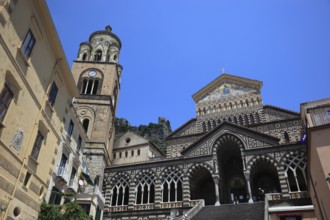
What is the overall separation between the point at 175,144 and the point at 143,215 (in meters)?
11.9

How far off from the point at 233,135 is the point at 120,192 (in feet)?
44.2

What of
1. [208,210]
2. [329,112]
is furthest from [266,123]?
[329,112]

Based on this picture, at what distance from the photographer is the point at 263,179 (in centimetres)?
2781

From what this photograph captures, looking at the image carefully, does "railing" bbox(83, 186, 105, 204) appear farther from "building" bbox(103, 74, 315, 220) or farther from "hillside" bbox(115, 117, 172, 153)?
"hillside" bbox(115, 117, 172, 153)

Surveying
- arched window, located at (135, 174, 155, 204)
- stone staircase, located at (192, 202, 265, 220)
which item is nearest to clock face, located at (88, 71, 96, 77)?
arched window, located at (135, 174, 155, 204)

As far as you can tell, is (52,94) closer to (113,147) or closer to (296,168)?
(296,168)

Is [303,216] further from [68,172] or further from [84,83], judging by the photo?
[84,83]

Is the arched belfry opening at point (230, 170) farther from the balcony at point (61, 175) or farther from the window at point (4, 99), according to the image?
the window at point (4, 99)

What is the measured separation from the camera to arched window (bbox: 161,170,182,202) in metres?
27.3

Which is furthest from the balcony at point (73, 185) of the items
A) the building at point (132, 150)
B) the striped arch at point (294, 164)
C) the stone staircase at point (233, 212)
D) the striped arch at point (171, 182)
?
the striped arch at point (294, 164)

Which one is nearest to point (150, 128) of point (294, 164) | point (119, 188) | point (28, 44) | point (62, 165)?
point (119, 188)

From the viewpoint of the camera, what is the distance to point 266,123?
32.8 metres

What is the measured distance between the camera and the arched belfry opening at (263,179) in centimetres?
2599

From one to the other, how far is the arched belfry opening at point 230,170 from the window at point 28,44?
1965 centimetres
